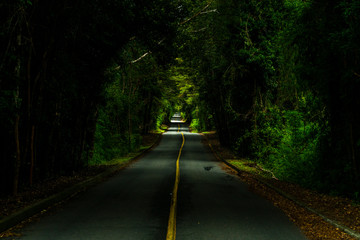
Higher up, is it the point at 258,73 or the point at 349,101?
the point at 258,73

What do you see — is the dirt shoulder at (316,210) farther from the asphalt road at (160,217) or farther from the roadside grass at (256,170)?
the roadside grass at (256,170)

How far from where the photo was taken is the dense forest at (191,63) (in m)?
9.62

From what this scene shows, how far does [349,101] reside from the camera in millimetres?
9859

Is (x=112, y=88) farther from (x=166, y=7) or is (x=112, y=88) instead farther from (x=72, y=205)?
(x=72, y=205)

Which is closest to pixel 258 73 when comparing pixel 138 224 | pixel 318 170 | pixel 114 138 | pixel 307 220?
pixel 318 170

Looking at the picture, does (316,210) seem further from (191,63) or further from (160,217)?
(191,63)

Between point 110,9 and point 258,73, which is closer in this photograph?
point 110,9

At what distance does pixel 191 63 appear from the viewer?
25141mm

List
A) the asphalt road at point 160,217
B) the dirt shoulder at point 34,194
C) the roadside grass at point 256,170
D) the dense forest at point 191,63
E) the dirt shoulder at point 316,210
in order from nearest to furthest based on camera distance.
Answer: the asphalt road at point 160,217
the dirt shoulder at point 316,210
the dirt shoulder at point 34,194
the dense forest at point 191,63
the roadside grass at point 256,170

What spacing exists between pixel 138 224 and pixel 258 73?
17.2 m

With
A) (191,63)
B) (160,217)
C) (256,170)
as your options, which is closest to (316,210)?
(160,217)

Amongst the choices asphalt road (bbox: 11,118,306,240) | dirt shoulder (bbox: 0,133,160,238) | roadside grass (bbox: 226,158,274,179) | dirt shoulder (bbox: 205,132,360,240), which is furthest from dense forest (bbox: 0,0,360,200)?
asphalt road (bbox: 11,118,306,240)

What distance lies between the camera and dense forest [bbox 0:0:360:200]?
31.6ft

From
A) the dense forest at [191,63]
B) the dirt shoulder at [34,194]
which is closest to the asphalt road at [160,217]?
the dirt shoulder at [34,194]
